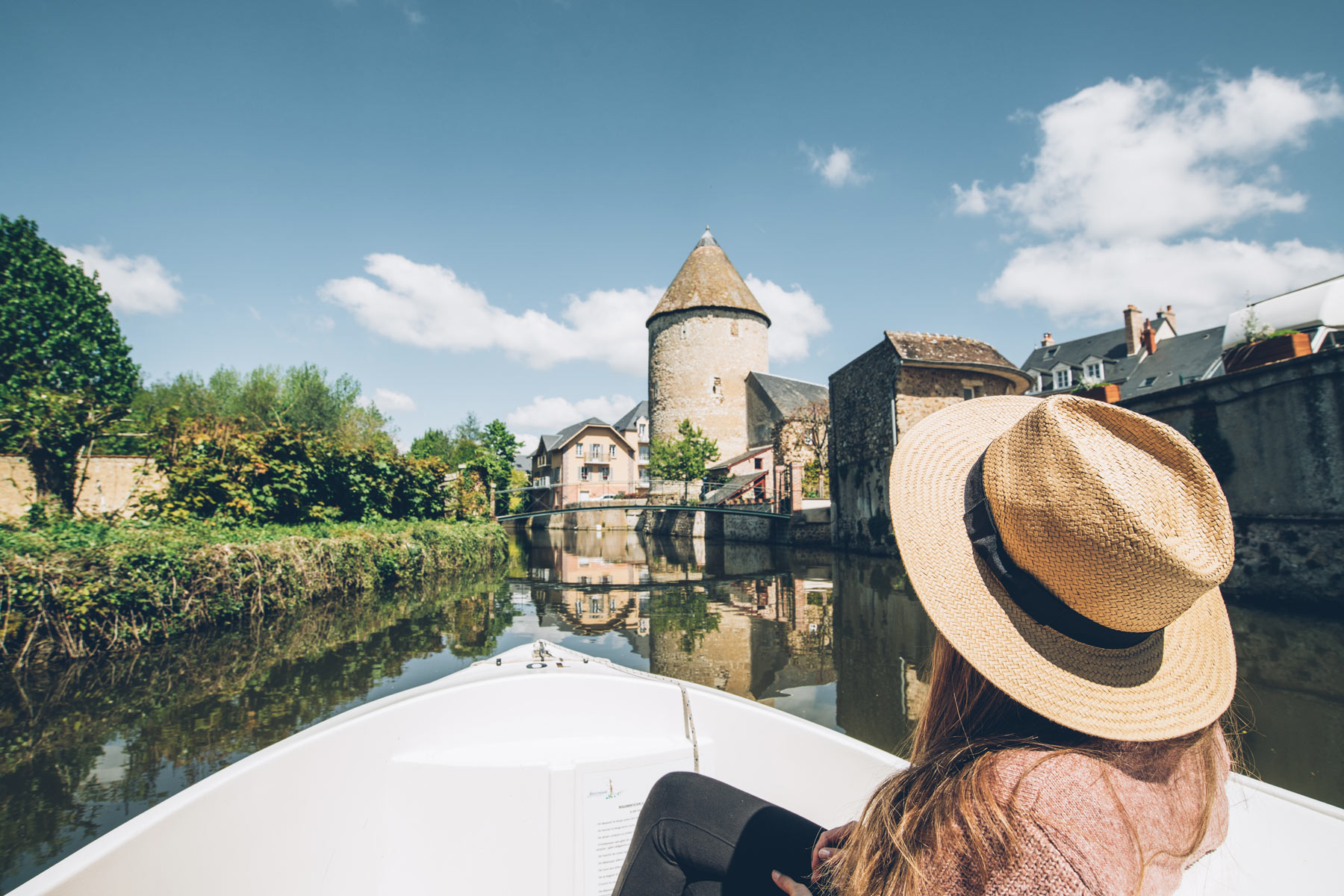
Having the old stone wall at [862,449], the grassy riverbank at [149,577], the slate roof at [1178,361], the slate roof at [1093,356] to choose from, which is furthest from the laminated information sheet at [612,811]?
the slate roof at [1093,356]

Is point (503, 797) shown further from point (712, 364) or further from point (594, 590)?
point (712, 364)

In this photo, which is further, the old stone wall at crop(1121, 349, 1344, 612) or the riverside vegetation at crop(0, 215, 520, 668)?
the old stone wall at crop(1121, 349, 1344, 612)

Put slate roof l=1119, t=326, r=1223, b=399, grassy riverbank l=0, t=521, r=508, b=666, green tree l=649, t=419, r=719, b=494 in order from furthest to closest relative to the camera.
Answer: green tree l=649, t=419, r=719, b=494 → slate roof l=1119, t=326, r=1223, b=399 → grassy riverbank l=0, t=521, r=508, b=666

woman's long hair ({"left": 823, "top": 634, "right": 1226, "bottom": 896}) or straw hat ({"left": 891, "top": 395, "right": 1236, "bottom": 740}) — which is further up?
straw hat ({"left": 891, "top": 395, "right": 1236, "bottom": 740})

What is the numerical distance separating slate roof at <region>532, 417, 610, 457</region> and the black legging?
45.2 meters

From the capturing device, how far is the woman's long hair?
0.74 meters

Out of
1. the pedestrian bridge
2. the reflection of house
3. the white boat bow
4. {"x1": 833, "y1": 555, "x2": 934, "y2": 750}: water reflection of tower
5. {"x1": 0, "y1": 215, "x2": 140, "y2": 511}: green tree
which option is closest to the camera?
the white boat bow

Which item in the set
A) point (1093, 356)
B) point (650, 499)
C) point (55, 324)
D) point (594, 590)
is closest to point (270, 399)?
point (55, 324)

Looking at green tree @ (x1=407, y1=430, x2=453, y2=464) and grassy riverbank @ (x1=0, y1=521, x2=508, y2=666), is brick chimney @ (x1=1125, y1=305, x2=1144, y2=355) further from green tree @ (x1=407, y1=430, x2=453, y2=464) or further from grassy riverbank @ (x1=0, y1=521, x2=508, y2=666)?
green tree @ (x1=407, y1=430, x2=453, y2=464)

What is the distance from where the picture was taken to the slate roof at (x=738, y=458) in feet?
107

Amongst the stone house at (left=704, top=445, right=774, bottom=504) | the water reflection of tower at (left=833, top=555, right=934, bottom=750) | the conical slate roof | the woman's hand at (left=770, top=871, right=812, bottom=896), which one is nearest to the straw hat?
the woman's hand at (left=770, top=871, right=812, bottom=896)

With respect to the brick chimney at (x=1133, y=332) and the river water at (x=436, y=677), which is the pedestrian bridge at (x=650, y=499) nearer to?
the river water at (x=436, y=677)

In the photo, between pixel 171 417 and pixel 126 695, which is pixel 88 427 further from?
pixel 126 695

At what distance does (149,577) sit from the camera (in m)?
5.75
